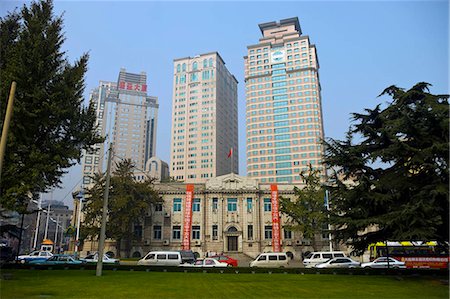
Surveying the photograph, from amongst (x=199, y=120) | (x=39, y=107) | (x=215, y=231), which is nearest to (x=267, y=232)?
(x=215, y=231)

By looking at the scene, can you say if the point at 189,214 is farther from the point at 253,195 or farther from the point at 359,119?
the point at 359,119

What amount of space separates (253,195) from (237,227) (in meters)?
5.86

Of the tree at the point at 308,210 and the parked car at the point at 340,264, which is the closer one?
the parked car at the point at 340,264

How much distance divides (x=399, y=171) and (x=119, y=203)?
37.9 m

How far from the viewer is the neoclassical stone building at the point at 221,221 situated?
184 feet

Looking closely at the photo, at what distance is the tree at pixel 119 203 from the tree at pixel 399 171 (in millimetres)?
34433

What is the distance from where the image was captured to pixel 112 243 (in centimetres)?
5609

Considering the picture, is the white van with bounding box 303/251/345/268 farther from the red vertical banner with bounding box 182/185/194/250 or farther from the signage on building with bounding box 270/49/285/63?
the signage on building with bounding box 270/49/285/63

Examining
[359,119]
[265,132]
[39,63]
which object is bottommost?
[359,119]

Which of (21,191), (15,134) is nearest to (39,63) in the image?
(15,134)

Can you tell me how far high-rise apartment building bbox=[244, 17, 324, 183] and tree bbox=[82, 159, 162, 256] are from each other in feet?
247

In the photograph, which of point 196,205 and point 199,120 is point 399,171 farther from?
point 199,120

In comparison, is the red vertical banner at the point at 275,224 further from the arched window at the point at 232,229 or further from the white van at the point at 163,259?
the white van at the point at 163,259

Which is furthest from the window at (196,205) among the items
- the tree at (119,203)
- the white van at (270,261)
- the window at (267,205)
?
the white van at (270,261)
